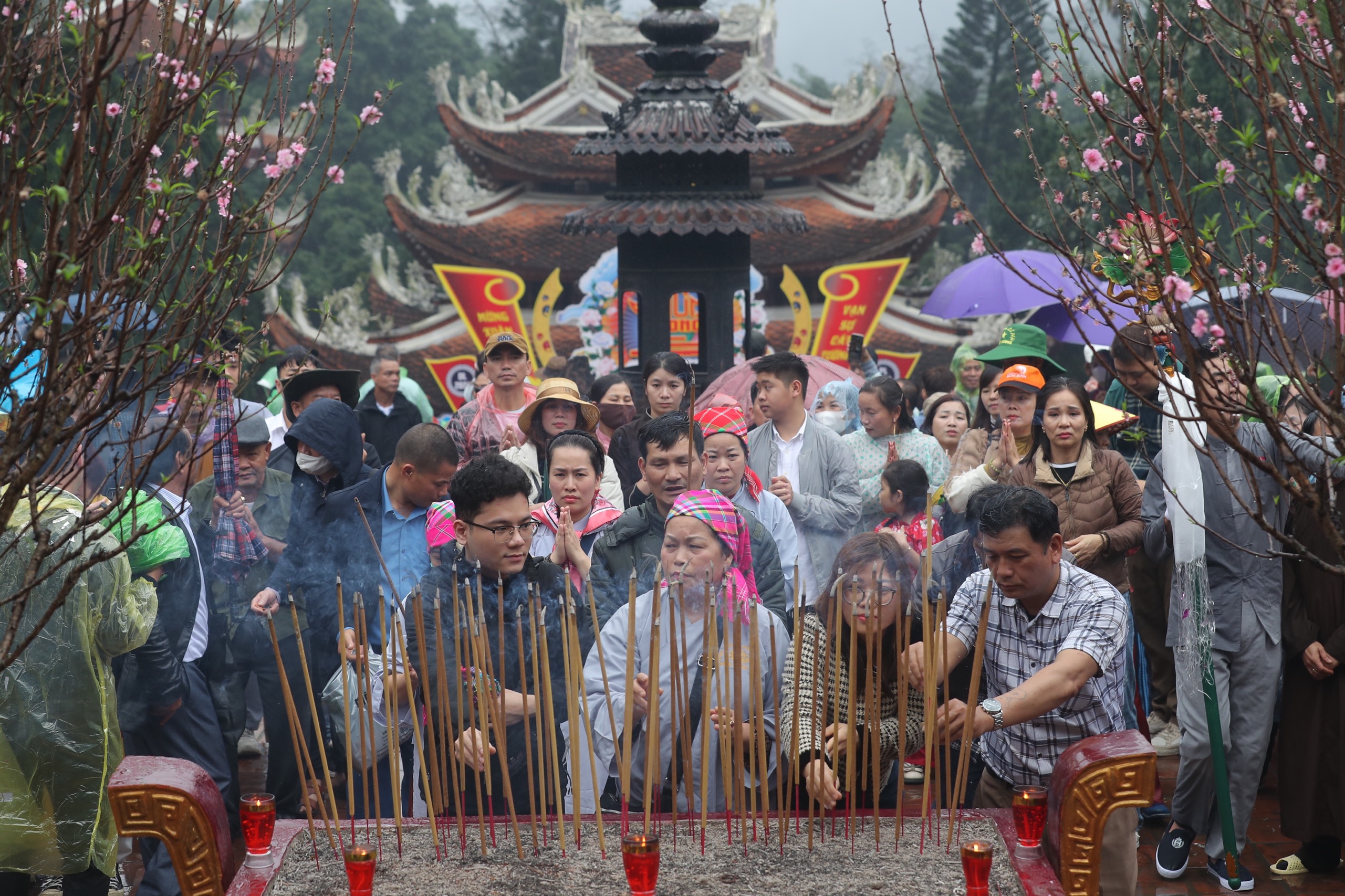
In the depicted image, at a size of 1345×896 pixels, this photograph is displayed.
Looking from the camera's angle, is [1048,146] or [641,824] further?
[1048,146]

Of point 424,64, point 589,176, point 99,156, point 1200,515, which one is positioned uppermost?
point 424,64

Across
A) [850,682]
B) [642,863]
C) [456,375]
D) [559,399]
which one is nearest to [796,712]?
A: [850,682]

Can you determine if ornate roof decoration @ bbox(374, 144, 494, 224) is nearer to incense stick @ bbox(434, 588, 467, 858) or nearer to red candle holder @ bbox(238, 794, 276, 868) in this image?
incense stick @ bbox(434, 588, 467, 858)

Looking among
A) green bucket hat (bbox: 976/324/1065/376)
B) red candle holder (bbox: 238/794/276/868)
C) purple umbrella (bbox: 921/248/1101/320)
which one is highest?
purple umbrella (bbox: 921/248/1101/320)

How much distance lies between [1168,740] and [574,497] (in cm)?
224

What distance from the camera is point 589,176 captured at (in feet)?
47.6

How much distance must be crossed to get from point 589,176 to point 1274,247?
13.2 metres

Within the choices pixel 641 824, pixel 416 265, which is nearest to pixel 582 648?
pixel 641 824

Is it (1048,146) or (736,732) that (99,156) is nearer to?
(736,732)

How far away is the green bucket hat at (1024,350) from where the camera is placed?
175 inches

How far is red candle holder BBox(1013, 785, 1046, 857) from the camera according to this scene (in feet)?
7.15

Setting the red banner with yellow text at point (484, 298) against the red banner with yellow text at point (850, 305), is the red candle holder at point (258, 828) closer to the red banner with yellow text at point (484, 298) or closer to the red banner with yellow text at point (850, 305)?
the red banner with yellow text at point (484, 298)

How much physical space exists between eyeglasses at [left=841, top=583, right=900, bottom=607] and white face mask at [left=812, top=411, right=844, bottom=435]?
2.37m

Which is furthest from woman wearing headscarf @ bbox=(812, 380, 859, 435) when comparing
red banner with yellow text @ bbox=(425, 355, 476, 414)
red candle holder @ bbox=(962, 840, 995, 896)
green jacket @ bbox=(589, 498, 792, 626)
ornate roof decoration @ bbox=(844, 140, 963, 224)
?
ornate roof decoration @ bbox=(844, 140, 963, 224)
